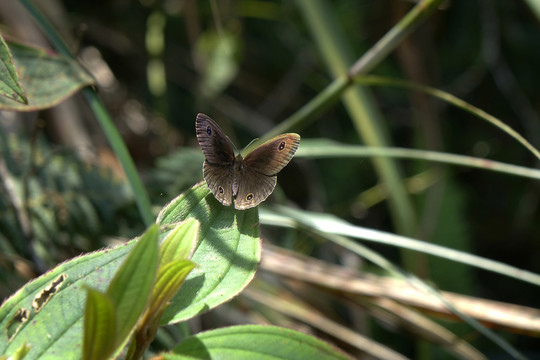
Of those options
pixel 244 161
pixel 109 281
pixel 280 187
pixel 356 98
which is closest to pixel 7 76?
pixel 109 281

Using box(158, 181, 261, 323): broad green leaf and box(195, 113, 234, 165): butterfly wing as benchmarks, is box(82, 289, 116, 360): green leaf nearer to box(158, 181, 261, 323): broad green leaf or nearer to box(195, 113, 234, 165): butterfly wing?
box(158, 181, 261, 323): broad green leaf

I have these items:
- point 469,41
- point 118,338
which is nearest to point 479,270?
point 469,41

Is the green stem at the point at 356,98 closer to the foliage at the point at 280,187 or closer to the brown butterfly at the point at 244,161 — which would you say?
the foliage at the point at 280,187

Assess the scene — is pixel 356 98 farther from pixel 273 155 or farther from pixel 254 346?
pixel 254 346

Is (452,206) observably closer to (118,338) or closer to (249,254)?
(249,254)

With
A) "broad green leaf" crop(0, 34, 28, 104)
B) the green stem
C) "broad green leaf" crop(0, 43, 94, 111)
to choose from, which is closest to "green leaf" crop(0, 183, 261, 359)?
"broad green leaf" crop(0, 34, 28, 104)

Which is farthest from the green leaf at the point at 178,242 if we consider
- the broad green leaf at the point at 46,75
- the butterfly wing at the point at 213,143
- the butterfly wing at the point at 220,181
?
the broad green leaf at the point at 46,75

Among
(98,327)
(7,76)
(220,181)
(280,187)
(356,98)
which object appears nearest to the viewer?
(98,327)
